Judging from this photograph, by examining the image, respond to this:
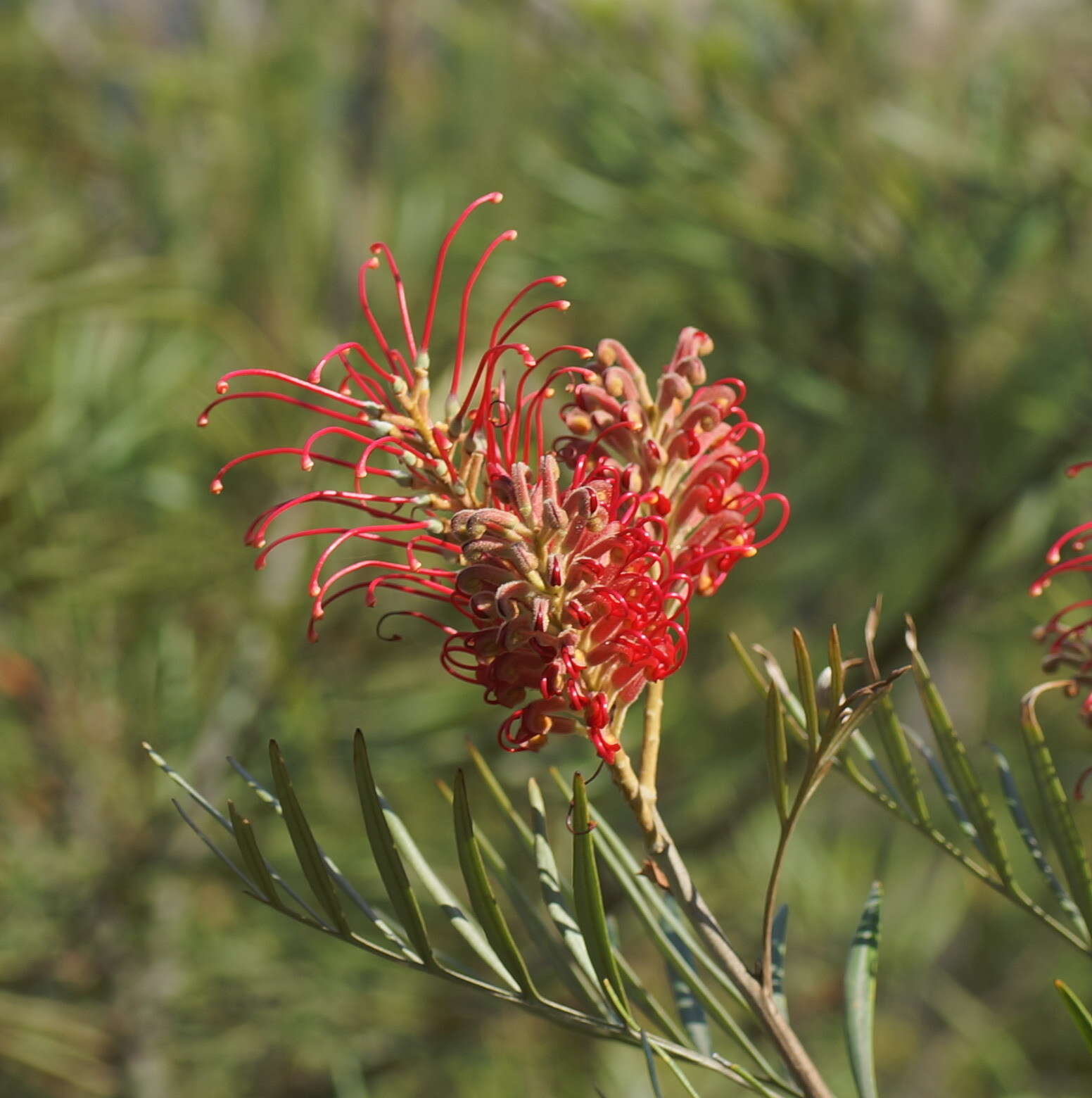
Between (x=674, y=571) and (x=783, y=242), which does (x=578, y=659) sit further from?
(x=783, y=242)

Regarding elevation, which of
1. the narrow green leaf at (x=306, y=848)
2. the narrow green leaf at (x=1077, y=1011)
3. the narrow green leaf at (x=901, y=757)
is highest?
the narrow green leaf at (x=306, y=848)

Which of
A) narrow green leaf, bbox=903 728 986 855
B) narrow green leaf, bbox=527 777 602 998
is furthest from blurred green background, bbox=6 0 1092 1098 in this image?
narrow green leaf, bbox=527 777 602 998

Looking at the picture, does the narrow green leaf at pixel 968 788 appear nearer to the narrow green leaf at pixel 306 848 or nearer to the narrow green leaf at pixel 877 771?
the narrow green leaf at pixel 877 771

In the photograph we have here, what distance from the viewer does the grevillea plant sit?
1.08ft

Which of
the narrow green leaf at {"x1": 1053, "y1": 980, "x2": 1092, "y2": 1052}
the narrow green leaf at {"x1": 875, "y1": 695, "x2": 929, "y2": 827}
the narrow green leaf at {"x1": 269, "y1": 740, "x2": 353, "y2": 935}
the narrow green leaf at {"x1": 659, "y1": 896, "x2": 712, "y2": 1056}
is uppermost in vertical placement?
the narrow green leaf at {"x1": 269, "y1": 740, "x2": 353, "y2": 935}

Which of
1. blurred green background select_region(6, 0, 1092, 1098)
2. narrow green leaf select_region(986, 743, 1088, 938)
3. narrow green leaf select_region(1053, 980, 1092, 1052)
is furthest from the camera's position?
blurred green background select_region(6, 0, 1092, 1098)

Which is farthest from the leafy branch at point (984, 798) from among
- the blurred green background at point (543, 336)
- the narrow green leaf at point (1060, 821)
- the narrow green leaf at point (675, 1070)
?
the blurred green background at point (543, 336)

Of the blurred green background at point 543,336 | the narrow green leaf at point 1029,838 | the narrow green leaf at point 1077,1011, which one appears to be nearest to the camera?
the narrow green leaf at point 1077,1011

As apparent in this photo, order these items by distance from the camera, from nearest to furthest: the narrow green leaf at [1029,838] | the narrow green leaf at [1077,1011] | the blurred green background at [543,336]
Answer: the narrow green leaf at [1077,1011]
the narrow green leaf at [1029,838]
the blurred green background at [543,336]

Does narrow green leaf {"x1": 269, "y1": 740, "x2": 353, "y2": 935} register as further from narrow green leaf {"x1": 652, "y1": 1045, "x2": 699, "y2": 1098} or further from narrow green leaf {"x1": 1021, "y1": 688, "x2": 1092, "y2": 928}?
narrow green leaf {"x1": 1021, "y1": 688, "x2": 1092, "y2": 928}

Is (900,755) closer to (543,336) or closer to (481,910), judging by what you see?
(481,910)

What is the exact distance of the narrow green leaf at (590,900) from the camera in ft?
0.97

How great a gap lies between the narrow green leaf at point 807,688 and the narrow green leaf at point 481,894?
0.09 metres

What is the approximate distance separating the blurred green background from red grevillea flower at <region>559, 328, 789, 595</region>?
382 millimetres
